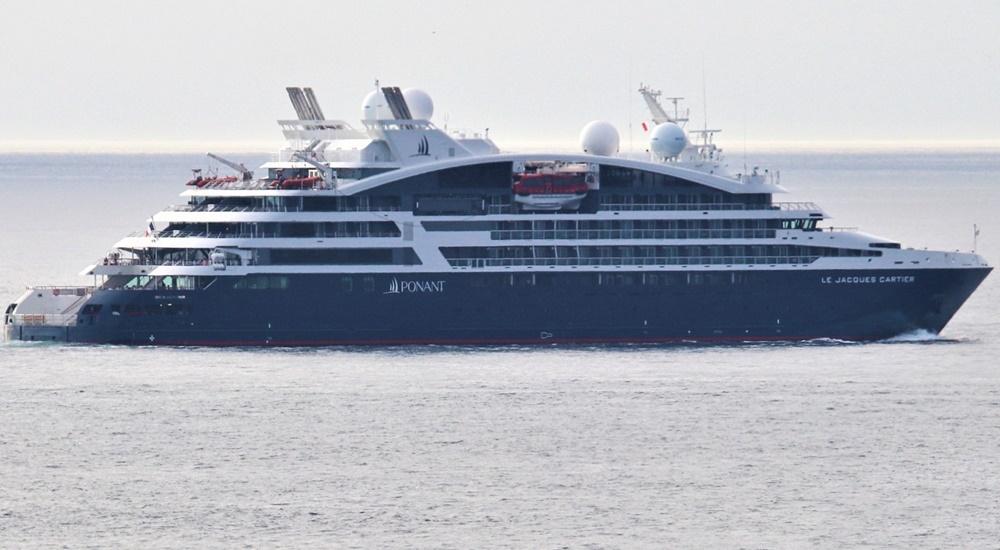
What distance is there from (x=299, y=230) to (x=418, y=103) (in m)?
8.71

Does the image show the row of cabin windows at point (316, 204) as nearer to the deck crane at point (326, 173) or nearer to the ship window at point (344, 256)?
the deck crane at point (326, 173)

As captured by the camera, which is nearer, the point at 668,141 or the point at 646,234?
the point at 646,234

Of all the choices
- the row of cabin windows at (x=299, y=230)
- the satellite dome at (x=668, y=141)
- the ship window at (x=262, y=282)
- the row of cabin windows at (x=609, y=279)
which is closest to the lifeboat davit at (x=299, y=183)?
the row of cabin windows at (x=299, y=230)

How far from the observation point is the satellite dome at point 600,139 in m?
94.4

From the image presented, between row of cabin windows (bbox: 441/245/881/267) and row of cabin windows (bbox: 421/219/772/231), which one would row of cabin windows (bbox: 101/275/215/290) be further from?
row of cabin windows (bbox: 421/219/772/231)

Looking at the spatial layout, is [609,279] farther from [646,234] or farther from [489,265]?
[489,265]

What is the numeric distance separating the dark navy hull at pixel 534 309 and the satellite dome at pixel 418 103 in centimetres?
865

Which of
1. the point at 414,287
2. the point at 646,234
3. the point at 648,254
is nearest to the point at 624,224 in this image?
the point at 646,234

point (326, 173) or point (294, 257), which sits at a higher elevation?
point (326, 173)


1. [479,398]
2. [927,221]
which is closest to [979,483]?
[479,398]

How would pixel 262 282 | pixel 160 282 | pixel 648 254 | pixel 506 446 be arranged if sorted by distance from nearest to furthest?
pixel 506 446 < pixel 262 282 < pixel 160 282 < pixel 648 254

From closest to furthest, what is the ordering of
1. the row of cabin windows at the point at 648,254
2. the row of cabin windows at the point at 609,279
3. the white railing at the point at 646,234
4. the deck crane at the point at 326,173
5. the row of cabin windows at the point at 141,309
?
the row of cabin windows at the point at 141,309
the row of cabin windows at the point at 609,279
the row of cabin windows at the point at 648,254
the deck crane at the point at 326,173
the white railing at the point at 646,234

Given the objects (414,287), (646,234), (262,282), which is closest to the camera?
(262,282)

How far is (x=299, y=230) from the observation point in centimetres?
8956
